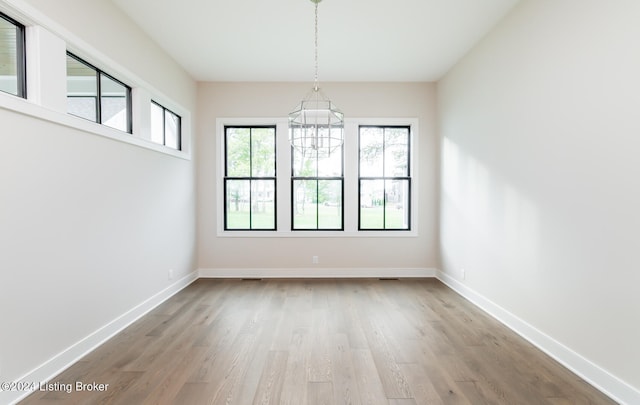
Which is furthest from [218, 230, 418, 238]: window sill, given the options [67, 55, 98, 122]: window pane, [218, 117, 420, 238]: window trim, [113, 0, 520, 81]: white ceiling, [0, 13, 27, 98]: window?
[0, 13, 27, 98]: window

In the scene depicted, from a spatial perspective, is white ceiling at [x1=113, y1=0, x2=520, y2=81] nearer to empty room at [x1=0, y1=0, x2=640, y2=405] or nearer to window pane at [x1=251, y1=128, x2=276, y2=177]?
empty room at [x1=0, y1=0, x2=640, y2=405]

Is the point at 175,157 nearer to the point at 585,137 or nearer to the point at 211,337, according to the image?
the point at 211,337

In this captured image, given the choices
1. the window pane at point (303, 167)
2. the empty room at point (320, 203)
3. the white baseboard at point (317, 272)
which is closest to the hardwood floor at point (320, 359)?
the empty room at point (320, 203)

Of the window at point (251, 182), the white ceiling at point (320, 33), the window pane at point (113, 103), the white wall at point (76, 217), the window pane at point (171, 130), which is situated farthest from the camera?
the window at point (251, 182)

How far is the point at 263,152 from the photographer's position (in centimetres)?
516

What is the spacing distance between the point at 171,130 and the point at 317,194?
7.51 feet

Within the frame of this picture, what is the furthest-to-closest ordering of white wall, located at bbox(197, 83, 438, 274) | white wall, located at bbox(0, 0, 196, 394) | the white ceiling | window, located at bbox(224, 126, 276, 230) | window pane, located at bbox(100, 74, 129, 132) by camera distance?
window, located at bbox(224, 126, 276, 230), white wall, located at bbox(197, 83, 438, 274), the white ceiling, window pane, located at bbox(100, 74, 129, 132), white wall, located at bbox(0, 0, 196, 394)

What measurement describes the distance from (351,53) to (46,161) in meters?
3.30

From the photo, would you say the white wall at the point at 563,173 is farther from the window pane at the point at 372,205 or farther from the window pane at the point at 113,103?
the window pane at the point at 113,103

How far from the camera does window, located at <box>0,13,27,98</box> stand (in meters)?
2.05

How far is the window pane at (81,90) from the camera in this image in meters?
2.55

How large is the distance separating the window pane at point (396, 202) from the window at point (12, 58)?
4.35 m

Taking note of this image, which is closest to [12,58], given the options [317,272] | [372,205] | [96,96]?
[96,96]

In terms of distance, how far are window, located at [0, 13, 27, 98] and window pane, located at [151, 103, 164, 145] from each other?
5.39ft
